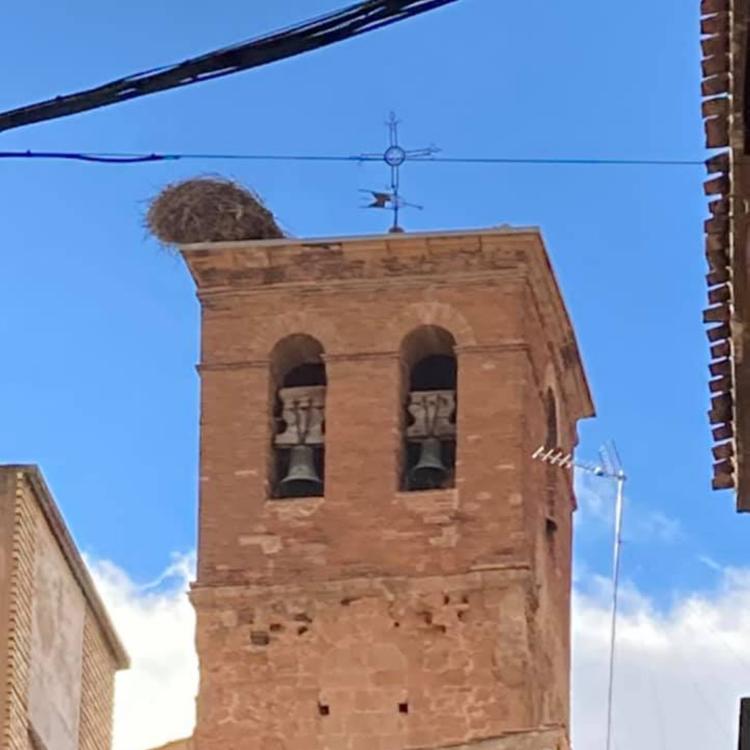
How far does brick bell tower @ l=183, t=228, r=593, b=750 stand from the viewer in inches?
1125

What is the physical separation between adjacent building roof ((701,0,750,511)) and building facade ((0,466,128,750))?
618 centimetres

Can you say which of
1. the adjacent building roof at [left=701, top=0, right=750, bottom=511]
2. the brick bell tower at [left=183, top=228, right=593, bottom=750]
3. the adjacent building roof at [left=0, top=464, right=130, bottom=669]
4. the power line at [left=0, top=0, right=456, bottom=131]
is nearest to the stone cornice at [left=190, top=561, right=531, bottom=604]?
the brick bell tower at [left=183, top=228, right=593, bottom=750]

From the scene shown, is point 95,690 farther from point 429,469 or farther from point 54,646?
point 429,469

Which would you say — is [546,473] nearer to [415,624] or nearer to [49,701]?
[415,624]

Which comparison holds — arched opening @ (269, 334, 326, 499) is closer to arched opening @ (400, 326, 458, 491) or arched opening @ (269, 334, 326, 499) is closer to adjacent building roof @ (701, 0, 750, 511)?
arched opening @ (400, 326, 458, 491)

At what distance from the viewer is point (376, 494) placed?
29.4 meters

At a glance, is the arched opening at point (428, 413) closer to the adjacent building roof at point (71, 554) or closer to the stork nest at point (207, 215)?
the stork nest at point (207, 215)

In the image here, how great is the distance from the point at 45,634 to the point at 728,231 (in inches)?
323

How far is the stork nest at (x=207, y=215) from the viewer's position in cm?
3045

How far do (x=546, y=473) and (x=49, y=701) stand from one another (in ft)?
32.2

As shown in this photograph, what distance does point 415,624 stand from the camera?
1131 inches

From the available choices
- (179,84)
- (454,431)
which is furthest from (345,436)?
(179,84)

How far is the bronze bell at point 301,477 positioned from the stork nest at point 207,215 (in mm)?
1780

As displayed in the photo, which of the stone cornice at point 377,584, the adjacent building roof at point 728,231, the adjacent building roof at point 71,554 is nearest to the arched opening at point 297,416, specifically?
the stone cornice at point 377,584
